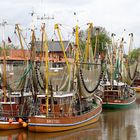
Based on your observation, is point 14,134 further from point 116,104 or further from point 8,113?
point 116,104

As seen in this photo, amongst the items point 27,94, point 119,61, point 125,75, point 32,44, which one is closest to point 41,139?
point 27,94

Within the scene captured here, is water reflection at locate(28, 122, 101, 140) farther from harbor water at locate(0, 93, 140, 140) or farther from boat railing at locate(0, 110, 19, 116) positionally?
boat railing at locate(0, 110, 19, 116)

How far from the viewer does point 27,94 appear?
4531 cm

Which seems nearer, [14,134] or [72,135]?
[14,134]

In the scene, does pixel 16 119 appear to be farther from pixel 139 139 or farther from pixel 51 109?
pixel 139 139

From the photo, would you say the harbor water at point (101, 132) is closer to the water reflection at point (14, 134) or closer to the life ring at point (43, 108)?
the water reflection at point (14, 134)

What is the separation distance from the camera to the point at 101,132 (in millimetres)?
44219

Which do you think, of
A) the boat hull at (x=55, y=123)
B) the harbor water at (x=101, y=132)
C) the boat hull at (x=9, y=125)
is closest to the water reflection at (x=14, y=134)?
the harbor water at (x=101, y=132)

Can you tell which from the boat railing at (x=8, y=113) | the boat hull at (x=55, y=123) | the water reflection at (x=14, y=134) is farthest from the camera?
the boat railing at (x=8, y=113)

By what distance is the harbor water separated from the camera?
40.6 metres

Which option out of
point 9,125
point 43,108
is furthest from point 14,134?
point 43,108

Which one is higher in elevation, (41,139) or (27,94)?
(27,94)

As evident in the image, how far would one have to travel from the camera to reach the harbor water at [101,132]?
40562 millimetres

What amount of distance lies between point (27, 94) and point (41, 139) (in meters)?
7.12
